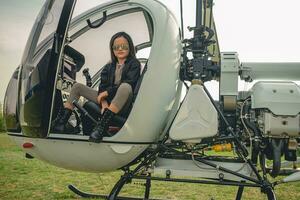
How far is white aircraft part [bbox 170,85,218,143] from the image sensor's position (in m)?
2.98

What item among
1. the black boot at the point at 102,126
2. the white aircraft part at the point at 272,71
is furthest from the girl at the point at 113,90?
the white aircraft part at the point at 272,71

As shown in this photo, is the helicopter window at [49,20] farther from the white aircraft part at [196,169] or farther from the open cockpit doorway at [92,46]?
the white aircraft part at [196,169]

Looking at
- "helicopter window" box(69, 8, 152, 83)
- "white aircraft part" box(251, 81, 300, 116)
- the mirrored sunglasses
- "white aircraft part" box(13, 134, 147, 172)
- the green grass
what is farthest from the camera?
the green grass

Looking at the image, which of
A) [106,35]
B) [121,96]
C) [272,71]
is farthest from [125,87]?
[106,35]

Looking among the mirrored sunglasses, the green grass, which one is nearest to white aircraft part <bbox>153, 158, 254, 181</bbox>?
the mirrored sunglasses

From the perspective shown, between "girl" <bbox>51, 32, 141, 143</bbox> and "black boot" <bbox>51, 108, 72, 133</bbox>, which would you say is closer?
"girl" <bbox>51, 32, 141, 143</bbox>

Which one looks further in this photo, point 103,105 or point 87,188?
point 87,188

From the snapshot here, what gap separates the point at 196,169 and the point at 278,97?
101cm

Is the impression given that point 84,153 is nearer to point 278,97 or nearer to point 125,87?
point 125,87

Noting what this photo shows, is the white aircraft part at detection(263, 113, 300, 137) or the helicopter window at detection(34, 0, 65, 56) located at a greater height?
the helicopter window at detection(34, 0, 65, 56)

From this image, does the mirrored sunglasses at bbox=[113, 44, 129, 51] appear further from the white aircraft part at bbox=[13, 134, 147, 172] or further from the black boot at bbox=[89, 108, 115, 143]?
the white aircraft part at bbox=[13, 134, 147, 172]

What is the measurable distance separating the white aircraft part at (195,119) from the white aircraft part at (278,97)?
437 mm

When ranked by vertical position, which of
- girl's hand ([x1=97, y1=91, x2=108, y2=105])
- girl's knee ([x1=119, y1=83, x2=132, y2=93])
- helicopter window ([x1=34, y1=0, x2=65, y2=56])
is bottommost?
girl's hand ([x1=97, y1=91, x2=108, y2=105])

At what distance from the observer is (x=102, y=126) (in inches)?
115
